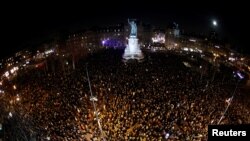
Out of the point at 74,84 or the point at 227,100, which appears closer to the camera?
the point at 227,100

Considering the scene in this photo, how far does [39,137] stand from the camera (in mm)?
27031

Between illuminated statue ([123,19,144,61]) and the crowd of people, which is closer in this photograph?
the crowd of people

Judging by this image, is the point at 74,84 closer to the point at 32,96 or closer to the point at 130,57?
the point at 32,96

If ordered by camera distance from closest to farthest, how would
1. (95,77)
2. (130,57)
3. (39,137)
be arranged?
1. (39,137)
2. (95,77)
3. (130,57)

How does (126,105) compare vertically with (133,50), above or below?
above

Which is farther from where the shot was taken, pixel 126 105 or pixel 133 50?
pixel 133 50

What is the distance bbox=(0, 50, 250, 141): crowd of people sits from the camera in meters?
27.9

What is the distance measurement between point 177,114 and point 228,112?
5237 millimetres

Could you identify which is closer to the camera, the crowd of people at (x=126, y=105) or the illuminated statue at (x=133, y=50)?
the crowd of people at (x=126, y=105)

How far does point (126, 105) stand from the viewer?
34.7 meters

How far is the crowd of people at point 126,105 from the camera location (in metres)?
27.9

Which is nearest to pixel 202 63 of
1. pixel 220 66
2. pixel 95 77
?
pixel 220 66

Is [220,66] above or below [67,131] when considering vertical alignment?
below

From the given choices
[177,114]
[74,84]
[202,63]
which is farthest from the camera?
[202,63]
